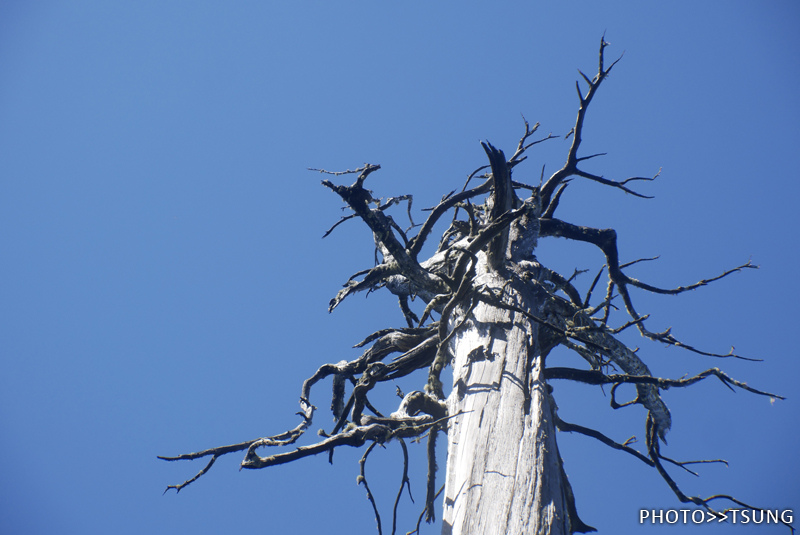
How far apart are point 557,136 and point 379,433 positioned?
3693 mm

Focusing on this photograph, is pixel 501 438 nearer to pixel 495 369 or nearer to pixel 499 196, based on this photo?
pixel 495 369

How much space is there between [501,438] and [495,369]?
478 mm

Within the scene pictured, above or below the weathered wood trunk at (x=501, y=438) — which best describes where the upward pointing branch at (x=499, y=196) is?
above

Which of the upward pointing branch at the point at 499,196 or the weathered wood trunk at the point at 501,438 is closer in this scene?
the weathered wood trunk at the point at 501,438

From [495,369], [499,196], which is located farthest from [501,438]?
[499,196]

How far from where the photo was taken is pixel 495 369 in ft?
9.70

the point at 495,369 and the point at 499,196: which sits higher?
the point at 499,196

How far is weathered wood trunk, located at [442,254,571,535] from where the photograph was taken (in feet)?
7.43

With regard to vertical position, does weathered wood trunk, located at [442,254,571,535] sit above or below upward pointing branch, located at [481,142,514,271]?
below

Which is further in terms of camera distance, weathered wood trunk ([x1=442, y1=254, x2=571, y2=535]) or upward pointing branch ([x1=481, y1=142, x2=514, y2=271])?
upward pointing branch ([x1=481, y1=142, x2=514, y2=271])

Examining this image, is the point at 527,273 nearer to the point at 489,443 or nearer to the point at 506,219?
the point at 506,219

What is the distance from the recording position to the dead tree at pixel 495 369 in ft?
7.93

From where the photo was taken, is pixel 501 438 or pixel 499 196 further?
pixel 499 196

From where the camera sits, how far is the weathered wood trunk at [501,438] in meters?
2.27
